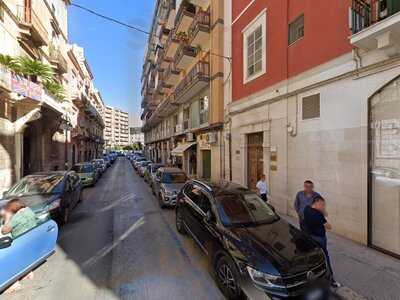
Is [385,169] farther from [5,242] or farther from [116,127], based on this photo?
[116,127]

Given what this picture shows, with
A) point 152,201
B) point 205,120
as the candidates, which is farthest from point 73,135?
point 152,201

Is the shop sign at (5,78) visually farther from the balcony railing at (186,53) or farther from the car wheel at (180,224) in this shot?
the balcony railing at (186,53)

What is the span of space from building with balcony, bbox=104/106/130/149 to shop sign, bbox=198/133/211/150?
357ft

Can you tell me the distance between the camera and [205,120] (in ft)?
51.7

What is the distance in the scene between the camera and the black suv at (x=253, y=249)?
314cm

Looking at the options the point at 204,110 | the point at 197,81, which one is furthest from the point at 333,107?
the point at 204,110

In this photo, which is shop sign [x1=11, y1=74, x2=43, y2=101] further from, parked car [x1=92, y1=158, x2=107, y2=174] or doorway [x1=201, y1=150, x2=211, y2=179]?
doorway [x1=201, y1=150, x2=211, y2=179]

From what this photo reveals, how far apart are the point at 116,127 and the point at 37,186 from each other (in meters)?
134

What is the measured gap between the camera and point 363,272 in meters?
4.33

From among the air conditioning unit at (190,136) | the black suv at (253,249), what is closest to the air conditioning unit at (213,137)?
the air conditioning unit at (190,136)

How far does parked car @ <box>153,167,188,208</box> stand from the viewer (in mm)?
9109

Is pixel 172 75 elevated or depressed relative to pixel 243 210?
elevated

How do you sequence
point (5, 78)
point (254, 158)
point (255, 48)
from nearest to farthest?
point (5, 78), point (255, 48), point (254, 158)

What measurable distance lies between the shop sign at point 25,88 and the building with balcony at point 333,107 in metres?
9.34
